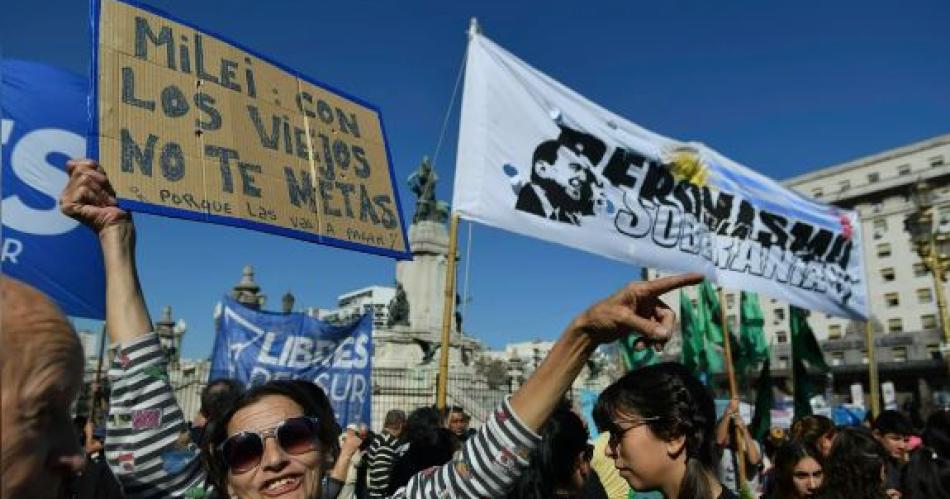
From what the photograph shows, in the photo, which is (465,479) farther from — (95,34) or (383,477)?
(383,477)

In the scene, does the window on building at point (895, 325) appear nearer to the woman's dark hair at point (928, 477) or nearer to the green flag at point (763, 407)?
the green flag at point (763, 407)

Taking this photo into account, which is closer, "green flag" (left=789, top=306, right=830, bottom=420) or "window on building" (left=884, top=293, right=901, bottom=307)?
"green flag" (left=789, top=306, right=830, bottom=420)

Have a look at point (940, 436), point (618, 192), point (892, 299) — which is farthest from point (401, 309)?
point (892, 299)

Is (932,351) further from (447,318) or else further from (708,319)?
(447,318)

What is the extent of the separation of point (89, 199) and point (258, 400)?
3.01 feet

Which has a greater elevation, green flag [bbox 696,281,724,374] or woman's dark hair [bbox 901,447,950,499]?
green flag [bbox 696,281,724,374]

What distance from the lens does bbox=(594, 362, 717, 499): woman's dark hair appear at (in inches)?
109

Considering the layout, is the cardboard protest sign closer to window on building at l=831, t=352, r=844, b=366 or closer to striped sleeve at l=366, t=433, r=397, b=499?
striped sleeve at l=366, t=433, r=397, b=499

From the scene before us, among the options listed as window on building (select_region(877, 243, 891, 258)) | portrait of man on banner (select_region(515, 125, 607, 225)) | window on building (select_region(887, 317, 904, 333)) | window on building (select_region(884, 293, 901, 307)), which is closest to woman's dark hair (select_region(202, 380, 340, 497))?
portrait of man on banner (select_region(515, 125, 607, 225))

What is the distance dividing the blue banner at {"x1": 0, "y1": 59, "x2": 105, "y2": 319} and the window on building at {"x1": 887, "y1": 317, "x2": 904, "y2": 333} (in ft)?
238

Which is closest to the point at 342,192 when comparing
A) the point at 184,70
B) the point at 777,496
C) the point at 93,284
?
the point at 184,70

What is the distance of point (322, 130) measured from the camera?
15.0 ft

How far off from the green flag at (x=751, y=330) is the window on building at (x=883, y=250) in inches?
2419

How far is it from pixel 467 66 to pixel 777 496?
4.53 meters
